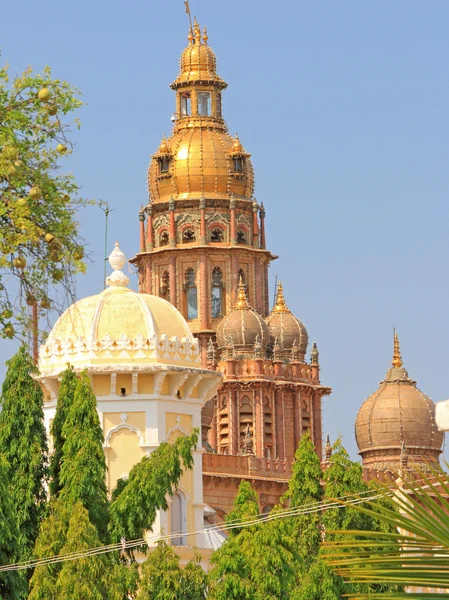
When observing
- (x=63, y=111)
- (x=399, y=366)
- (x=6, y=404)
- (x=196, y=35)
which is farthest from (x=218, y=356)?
(x=63, y=111)

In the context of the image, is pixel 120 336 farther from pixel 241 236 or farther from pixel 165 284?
pixel 241 236

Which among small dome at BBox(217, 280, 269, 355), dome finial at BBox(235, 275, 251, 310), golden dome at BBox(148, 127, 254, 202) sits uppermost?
golden dome at BBox(148, 127, 254, 202)

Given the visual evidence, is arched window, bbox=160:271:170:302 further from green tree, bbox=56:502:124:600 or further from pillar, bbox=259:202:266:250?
green tree, bbox=56:502:124:600

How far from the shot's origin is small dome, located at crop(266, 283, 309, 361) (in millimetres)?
101375

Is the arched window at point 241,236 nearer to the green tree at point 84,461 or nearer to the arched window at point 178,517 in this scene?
the arched window at point 178,517

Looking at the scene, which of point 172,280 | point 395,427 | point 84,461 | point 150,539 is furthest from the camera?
point 172,280

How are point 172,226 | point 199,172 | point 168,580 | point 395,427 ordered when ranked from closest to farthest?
point 168,580, point 395,427, point 172,226, point 199,172

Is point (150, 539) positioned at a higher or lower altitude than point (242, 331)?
lower

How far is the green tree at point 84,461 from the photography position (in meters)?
31.7

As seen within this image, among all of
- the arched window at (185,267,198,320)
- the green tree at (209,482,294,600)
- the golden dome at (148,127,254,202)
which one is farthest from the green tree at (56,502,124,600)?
the golden dome at (148,127,254,202)

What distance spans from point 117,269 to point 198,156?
62006mm

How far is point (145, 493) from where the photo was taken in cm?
3212

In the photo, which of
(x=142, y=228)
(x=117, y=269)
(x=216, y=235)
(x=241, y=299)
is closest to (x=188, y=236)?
(x=216, y=235)

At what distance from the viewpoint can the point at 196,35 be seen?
113438 mm
